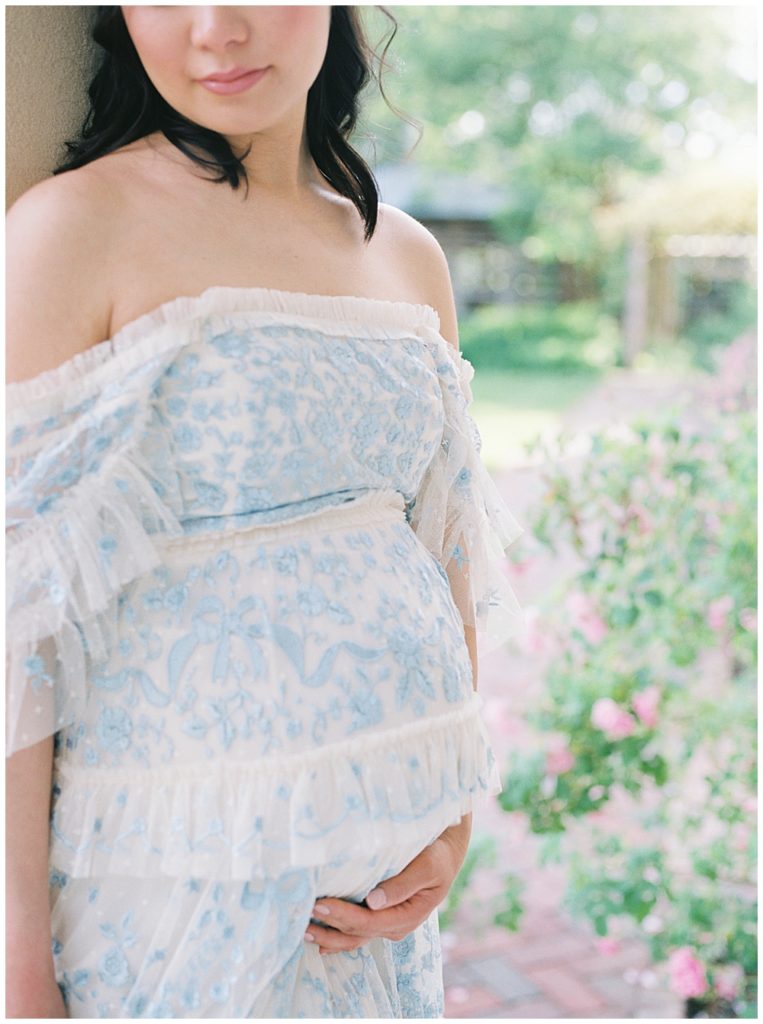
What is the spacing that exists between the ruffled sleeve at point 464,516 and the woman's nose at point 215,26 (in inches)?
15.0

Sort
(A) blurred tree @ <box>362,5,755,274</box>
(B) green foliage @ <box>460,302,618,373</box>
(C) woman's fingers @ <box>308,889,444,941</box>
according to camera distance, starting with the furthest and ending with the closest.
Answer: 1. (B) green foliage @ <box>460,302,618,373</box>
2. (A) blurred tree @ <box>362,5,755,274</box>
3. (C) woman's fingers @ <box>308,889,444,941</box>

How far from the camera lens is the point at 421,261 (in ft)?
4.55

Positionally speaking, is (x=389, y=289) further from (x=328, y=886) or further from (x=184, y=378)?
(x=328, y=886)

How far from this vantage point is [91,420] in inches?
39.7

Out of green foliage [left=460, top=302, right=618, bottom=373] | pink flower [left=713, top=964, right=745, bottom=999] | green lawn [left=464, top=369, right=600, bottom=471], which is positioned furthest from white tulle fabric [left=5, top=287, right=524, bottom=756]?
green foliage [left=460, top=302, right=618, bottom=373]

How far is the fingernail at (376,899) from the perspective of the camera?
1125 millimetres

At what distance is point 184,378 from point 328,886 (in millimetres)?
476

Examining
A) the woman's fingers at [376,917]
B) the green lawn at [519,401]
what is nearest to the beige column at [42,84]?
the woman's fingers at [376,917]

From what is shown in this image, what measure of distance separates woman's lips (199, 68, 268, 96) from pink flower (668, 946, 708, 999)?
2110 mm

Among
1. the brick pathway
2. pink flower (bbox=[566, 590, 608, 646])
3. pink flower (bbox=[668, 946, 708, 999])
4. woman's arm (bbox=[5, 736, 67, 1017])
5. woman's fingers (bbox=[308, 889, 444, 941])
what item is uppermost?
woman's arm (bbox=[5, 736, 67, 1017])

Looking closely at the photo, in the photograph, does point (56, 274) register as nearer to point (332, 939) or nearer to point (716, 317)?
point (332, 939)

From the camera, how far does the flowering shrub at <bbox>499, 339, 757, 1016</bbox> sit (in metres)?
2.54

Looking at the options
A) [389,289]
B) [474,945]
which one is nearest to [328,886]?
[389,289]

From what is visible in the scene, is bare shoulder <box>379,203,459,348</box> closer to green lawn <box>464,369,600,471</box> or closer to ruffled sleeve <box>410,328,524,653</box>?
ruffled sleeve <box>410,328,524,653</box>
